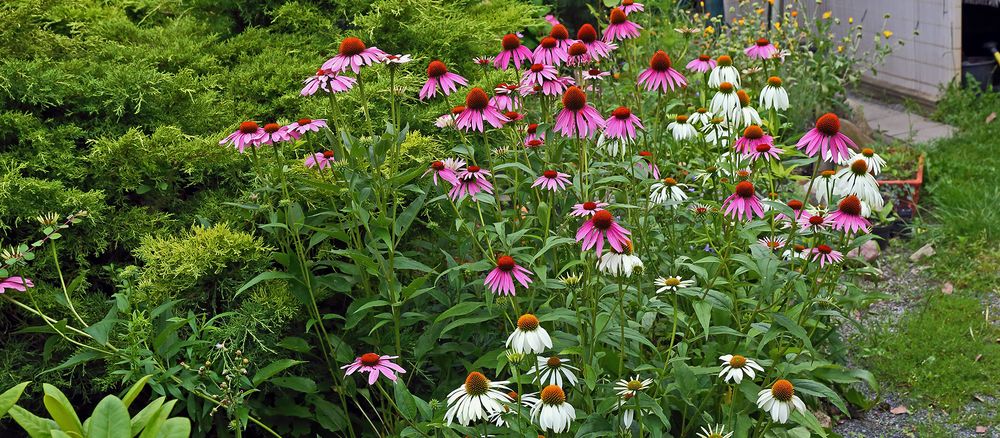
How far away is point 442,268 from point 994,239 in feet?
8.64

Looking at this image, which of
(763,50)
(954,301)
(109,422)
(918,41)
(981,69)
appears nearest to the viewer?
(109,422)

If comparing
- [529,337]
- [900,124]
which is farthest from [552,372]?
[900,124]

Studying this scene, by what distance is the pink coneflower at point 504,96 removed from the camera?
2.55m

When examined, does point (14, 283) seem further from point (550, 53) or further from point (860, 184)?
point (860, 184)

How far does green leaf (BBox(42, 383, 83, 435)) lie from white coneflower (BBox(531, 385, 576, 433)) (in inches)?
35.2

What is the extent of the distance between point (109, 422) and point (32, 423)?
7.9 inches

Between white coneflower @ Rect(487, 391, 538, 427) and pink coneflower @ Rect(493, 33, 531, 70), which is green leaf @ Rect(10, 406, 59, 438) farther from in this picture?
pink coneflower @ Rect(493, 33, 531, 70)

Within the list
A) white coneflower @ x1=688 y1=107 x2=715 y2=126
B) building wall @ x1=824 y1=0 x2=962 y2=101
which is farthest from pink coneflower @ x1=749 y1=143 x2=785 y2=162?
building wall @ x1=824 y1=0 x2=962 y2=101

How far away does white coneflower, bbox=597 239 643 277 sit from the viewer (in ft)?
6.57

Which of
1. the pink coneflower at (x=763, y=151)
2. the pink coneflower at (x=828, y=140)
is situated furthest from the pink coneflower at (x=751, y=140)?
the pink coneflower at (x=828, y=140)

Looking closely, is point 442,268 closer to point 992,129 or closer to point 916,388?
point 916,388

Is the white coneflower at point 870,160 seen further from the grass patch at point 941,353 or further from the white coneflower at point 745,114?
the grass patch at point 941,353

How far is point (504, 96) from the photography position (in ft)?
9.02

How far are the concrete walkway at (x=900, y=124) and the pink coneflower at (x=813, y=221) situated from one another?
285 cm
